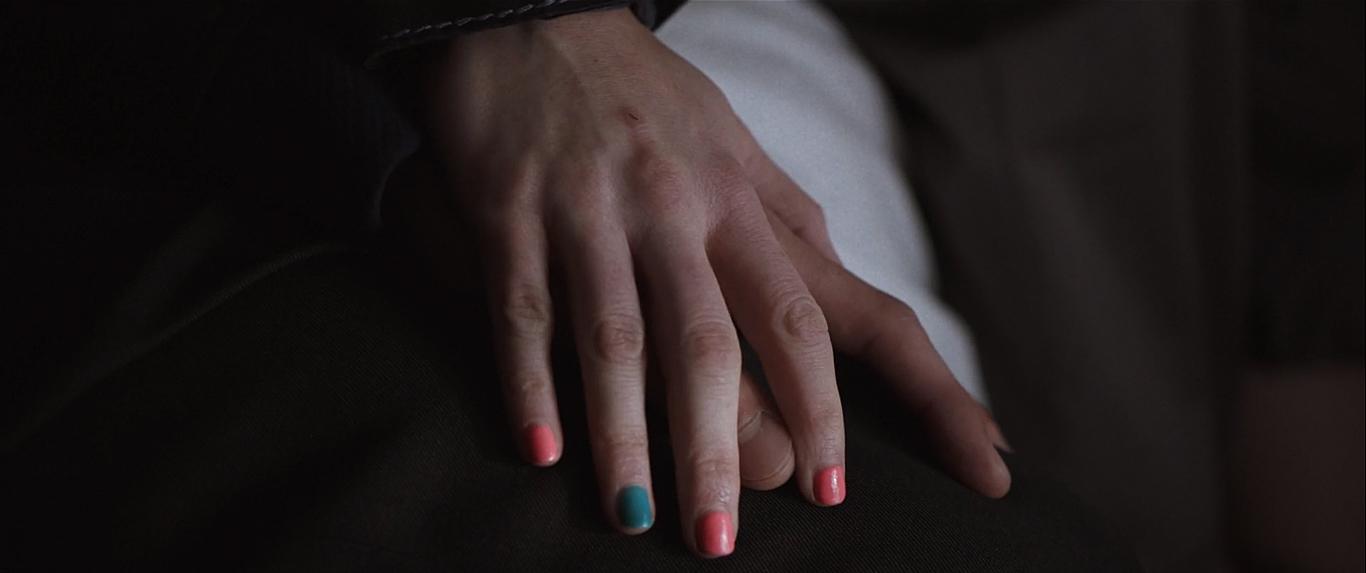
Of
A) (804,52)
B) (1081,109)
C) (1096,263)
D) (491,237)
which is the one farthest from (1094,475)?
(491,237)

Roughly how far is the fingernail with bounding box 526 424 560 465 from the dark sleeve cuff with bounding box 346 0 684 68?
0.23m

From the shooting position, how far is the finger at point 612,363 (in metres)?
0.43

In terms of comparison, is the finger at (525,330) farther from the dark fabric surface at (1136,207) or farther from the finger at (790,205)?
the dark fabric surface at (1136,207)

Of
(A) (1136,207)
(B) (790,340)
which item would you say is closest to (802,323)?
(B) (790,340)

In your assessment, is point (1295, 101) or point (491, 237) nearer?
point (491, 237)

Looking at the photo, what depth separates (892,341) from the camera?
0.58 meters

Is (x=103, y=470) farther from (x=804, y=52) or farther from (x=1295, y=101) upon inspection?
(x=1295, y=101)

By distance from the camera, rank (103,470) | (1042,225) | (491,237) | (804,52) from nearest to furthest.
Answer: (103,470), (491,237), (804,52), (1042,225)

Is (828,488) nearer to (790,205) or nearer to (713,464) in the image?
(713,464)

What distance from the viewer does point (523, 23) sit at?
0.56m

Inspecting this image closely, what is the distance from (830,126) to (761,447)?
330 mm

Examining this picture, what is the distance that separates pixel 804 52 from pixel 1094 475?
54cm

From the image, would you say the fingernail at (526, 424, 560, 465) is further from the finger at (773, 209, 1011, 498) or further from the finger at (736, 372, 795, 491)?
the finger at (773, 209, 1011, 498)

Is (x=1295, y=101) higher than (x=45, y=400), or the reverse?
(x=45, y=400)
